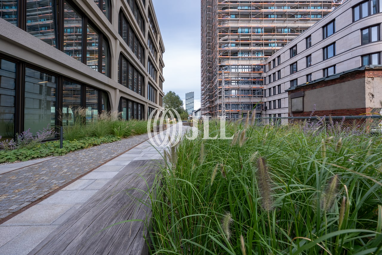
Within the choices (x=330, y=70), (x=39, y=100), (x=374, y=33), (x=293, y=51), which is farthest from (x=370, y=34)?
(x=39, y=100)

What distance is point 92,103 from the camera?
9.10 meters

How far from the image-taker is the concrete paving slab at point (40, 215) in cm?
157

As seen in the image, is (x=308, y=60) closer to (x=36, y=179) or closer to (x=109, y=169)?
(x=109, y=169)

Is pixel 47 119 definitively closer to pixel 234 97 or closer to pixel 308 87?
pixel 308 87

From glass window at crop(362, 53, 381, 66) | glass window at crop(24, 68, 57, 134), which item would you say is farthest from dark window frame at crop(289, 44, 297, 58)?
glass window at crop(24, 68, 57, 134)

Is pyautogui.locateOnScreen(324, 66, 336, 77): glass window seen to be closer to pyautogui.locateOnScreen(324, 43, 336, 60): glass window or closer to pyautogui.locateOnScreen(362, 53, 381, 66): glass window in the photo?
pyautogui.locateOnScreen(324, 43, 336, 60): glass window

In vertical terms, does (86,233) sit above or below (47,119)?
below

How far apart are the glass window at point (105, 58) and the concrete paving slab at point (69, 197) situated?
9797mm

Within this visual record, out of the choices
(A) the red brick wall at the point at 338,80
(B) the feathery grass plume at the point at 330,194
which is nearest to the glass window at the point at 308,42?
(A) the red brick wall at the point at 338,80

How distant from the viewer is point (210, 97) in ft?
147

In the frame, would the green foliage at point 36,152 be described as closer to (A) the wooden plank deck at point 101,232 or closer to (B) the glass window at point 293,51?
(A) the wooden plank deck at point 101,232

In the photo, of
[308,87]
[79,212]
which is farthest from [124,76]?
[79,212]

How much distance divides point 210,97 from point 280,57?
799 inches

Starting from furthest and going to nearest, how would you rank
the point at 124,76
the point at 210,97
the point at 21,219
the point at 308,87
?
the point at 210,97 → the point at 124,76 → the point at 308,87 → the point at 21,219
